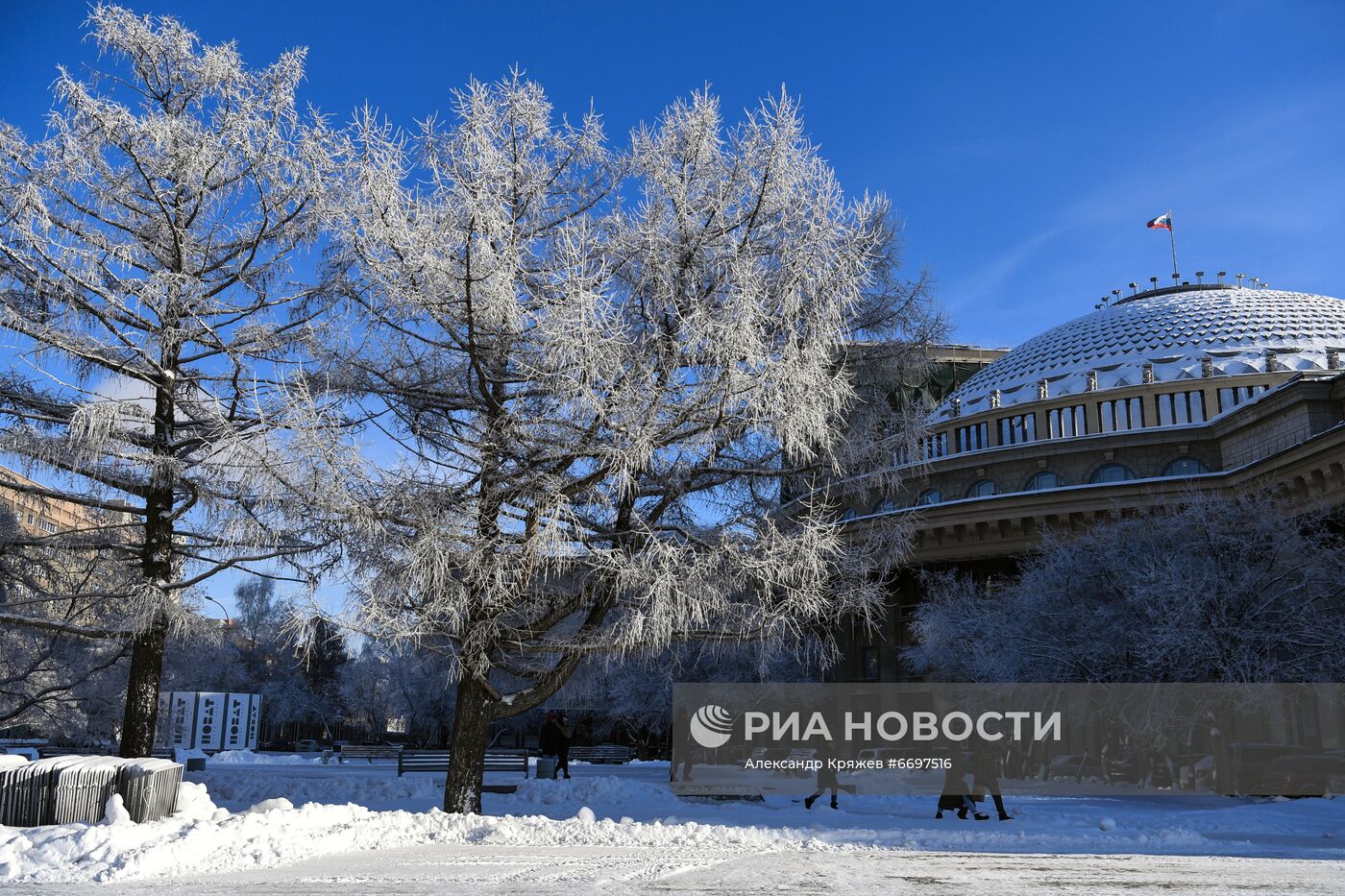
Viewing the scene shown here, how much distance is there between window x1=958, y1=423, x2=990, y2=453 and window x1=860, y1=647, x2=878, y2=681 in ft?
33.2

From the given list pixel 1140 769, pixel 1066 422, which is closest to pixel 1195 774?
pixel 1140 769

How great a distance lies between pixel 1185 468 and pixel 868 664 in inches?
569

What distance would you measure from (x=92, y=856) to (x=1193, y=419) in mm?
43684

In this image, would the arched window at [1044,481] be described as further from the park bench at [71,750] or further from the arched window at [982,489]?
the park bench at [71,750]

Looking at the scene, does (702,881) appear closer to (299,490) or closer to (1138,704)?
(299,490)

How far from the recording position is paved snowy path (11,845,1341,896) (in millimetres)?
7754

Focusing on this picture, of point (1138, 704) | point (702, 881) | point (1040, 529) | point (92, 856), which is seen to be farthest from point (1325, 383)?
point (92, 856)

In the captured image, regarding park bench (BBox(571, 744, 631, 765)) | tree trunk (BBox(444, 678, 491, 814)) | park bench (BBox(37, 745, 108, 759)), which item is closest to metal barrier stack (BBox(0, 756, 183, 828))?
tree trunk (BBox(444, 678, 491, 814))

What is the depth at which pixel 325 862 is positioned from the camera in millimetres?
9016

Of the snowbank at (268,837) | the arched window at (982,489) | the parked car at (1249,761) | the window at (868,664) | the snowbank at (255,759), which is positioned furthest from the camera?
the window at (868,664)

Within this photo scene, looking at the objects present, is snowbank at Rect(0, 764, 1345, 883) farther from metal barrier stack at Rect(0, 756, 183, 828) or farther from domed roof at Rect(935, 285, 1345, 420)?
domed roof at Rect(935, 285, 1345, 420)

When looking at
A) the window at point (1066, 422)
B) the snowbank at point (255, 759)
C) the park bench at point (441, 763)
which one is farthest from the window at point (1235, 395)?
the snowbank at point (255, 759)

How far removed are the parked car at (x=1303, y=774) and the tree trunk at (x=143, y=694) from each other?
1838 centimetres

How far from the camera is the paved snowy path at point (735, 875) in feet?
25.4
